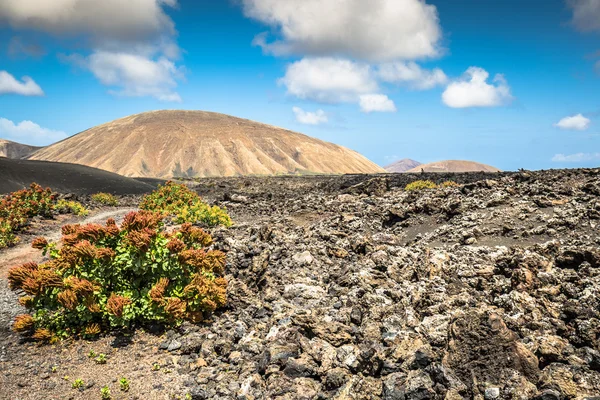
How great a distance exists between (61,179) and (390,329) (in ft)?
119

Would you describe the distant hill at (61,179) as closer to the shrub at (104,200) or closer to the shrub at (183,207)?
the shrub at (104,200)

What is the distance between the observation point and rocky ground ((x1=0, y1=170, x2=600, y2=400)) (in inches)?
169

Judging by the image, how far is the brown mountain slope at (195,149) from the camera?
118m

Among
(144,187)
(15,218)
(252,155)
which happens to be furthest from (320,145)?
(15,218)

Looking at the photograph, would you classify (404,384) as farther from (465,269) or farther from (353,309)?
(465,269)

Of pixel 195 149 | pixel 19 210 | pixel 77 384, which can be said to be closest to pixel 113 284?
pixel 77 384

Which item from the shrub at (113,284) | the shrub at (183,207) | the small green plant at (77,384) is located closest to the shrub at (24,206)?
the shrub at (183,207)

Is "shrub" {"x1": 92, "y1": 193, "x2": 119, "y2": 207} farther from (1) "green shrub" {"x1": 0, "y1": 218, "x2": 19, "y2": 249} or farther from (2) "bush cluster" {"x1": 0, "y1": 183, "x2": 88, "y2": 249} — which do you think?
(1) "green shrub" {"x1": 0, "y1": 218, "x2": 19, "y2": 249}

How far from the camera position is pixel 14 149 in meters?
170

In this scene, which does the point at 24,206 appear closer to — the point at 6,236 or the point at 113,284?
the point at 6,236

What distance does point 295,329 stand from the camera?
5.62 meters

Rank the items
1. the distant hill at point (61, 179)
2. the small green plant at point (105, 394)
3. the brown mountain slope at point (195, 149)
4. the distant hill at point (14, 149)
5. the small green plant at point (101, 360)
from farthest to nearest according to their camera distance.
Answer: the distant hill at point (14, 149) → the brown mountain slope at point (195, 149) → the distant hill at point (61, 179) → the small green plant at point (101, 360) → the small green plant at point (105, 394)

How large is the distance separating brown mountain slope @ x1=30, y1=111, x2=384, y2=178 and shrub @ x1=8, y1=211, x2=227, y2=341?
109032mm

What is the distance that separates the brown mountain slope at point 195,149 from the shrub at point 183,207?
9284 cm
